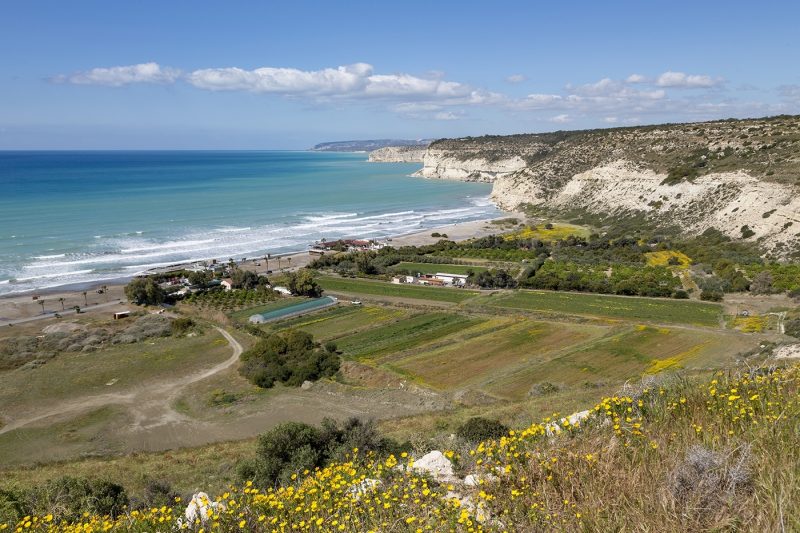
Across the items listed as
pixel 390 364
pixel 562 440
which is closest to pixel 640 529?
pixel 562 440

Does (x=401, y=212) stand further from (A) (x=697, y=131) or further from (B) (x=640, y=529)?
(B) (x=640, y=529)

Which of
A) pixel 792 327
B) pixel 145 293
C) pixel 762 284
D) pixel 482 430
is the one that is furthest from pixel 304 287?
pixel 762 284

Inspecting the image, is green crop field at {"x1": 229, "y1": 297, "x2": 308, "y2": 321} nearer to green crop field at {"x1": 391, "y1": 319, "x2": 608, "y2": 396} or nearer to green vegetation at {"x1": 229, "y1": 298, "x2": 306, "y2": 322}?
green vegetation at {"x1": 229, "y1": 298, "x2": 306, "y2": 322}

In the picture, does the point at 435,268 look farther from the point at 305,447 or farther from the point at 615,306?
the point at 305,447

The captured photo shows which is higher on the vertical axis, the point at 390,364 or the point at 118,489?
the point at 118,489

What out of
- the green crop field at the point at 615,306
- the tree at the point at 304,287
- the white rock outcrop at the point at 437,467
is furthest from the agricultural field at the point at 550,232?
the white rock outcrop at the point at 437,467

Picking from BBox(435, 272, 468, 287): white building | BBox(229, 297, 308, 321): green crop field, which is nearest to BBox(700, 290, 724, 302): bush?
BBox(435, 272, 468, 287): white building
